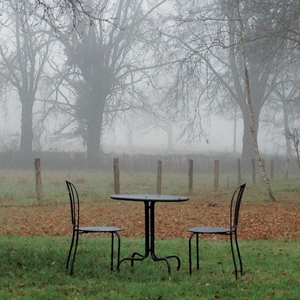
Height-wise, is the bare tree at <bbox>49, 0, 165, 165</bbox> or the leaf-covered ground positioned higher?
the bare tree at <bbox>49, 0, 165, 165</bbox>

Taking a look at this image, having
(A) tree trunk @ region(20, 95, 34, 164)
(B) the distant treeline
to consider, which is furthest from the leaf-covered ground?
(A) tree trunk @ region(20, 95, 34, 164)

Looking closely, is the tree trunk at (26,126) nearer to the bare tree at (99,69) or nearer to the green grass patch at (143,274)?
the bare tree at (99,69)

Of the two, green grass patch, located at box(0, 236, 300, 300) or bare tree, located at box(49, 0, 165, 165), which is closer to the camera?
green grass patch, located at box(0, 236, 300, 300)

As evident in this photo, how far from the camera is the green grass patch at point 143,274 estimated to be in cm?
604

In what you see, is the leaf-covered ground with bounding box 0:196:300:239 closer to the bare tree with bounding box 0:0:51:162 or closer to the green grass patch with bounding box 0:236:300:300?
the green grass patch with bounding box 0:236:300:300

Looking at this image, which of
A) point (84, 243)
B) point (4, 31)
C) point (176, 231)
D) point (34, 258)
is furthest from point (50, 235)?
point (4, 31)

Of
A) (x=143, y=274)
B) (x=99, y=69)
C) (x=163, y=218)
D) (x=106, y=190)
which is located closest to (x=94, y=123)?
(x=99, y=69)

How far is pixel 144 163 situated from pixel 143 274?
27.7 meters

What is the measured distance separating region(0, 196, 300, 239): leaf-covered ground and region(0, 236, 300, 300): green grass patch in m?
2.29

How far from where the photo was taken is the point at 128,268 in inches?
299

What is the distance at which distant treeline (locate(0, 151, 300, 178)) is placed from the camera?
1362 inches

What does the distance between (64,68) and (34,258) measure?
107 feet

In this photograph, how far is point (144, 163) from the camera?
1373 inches

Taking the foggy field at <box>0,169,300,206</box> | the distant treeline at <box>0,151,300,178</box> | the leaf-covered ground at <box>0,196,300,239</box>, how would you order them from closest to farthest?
the leaf-covered ground at <box>0,196,300,239</box>, the foggy field at <box>0,169,300,206</box>, the distant treeline at <box>0,151,300,178</box>
